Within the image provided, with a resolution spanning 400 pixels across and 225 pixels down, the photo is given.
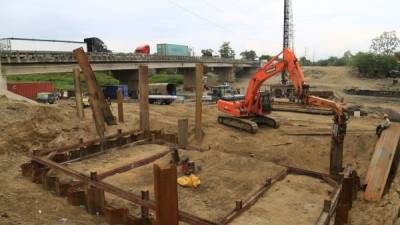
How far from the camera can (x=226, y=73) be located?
6700 centimetres

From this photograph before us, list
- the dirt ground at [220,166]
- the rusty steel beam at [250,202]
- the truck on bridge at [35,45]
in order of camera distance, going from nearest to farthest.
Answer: the rusty steel beam at [250,202], the dirt ground at [220,166], the truck on bridge at [35,45]

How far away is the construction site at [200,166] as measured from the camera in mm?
6852

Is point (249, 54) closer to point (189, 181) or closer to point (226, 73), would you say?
point (226, 73)

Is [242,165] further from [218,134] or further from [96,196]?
[218,134]

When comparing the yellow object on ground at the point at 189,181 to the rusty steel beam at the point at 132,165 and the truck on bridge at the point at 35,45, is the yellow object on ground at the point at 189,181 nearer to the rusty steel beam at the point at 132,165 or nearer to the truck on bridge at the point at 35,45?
the rusty steel beam at the point at 132,165

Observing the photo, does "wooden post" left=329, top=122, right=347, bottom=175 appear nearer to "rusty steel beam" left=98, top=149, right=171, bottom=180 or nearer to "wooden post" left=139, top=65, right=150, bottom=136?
"rusty steel beam" left=98, top=149, right=171, bottom=180

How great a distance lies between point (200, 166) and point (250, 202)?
280cm

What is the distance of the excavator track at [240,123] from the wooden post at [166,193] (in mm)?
10806

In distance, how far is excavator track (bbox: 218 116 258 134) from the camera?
1520 centimetres

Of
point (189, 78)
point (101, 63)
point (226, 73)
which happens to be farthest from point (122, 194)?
point (226, 73)

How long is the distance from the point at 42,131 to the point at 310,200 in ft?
29.8

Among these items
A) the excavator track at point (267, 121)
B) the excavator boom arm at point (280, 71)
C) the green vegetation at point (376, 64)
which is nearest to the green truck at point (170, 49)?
the green vegetation at point (376, 64)

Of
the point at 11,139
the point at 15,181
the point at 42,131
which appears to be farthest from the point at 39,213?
the point at 42,131

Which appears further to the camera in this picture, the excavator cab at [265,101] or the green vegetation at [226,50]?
the green vegetation at [226,50]
